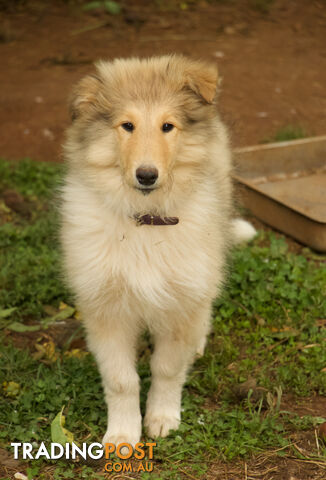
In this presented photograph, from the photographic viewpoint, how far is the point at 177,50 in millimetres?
8562

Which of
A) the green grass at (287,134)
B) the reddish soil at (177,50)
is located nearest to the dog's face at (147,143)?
the reddish soil at (177,50)

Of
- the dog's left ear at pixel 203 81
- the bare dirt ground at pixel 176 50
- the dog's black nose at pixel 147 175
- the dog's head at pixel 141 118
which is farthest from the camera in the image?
the bare dirt ground at pixel 176 50

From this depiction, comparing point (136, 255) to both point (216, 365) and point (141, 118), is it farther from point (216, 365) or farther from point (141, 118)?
point (216, 365)

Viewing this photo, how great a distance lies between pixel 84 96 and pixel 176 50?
5943 millimetres

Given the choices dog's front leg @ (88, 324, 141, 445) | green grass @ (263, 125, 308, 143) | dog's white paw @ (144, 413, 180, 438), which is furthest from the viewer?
green grass @ (263, 125, 308, 143)

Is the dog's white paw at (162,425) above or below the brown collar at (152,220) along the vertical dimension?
below

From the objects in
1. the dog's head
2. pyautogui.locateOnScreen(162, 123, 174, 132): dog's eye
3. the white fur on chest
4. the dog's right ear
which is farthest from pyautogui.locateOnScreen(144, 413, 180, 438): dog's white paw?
the dog's right ear

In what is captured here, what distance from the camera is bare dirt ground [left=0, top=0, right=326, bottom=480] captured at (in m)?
6.96

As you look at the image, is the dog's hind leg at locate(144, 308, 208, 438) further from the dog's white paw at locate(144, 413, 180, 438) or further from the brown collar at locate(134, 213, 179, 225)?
the brown collar at locate(134, 213, 179, 225)

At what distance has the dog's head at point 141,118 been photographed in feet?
9.08

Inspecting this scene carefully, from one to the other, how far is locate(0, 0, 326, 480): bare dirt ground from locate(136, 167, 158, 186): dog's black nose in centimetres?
333

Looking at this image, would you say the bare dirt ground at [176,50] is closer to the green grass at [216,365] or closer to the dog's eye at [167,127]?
the green grass at [216,365]

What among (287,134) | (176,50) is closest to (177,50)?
(176,50)

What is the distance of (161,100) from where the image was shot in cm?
286
